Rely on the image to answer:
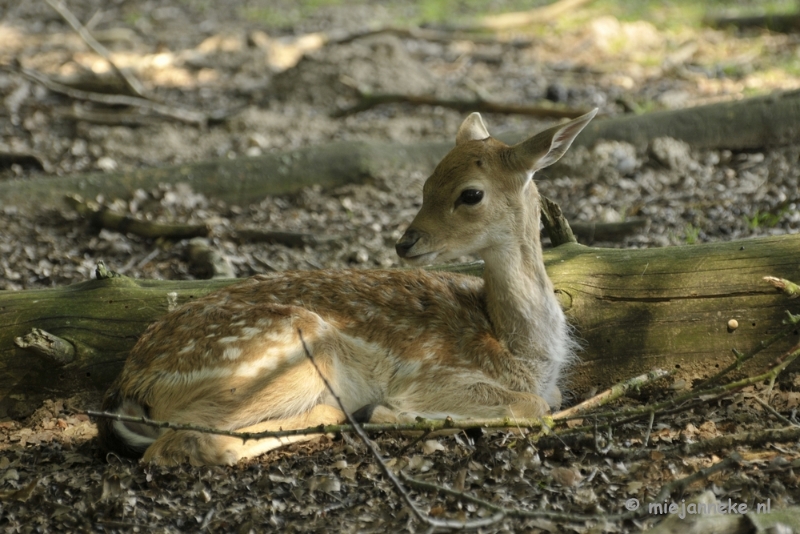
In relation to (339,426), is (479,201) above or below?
above

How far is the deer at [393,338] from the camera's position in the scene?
4488 millimetres

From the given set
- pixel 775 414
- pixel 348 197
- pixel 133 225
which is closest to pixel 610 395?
pixel 775 414

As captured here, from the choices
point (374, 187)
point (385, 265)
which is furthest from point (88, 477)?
point (374, 187)

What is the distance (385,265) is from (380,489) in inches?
114

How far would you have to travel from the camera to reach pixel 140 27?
16.6m

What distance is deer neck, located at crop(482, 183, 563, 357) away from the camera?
190 inches

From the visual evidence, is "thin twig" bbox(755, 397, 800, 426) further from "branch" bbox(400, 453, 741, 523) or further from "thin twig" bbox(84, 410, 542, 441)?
"thin twig" bbox(84, 410, 542, 441)

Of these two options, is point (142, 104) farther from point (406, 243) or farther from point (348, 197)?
point (406, 243)

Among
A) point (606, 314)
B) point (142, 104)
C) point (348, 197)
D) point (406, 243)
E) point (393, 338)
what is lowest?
point (606, 314)

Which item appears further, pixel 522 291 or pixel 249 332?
pixel 522 291

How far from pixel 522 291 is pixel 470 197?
59 centimetres

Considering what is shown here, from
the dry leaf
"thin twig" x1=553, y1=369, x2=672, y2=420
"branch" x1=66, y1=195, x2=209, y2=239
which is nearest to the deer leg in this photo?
the dry leaf

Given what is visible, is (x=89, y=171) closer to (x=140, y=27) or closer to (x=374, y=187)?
(x=374, y=187)

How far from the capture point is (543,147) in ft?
15.4
